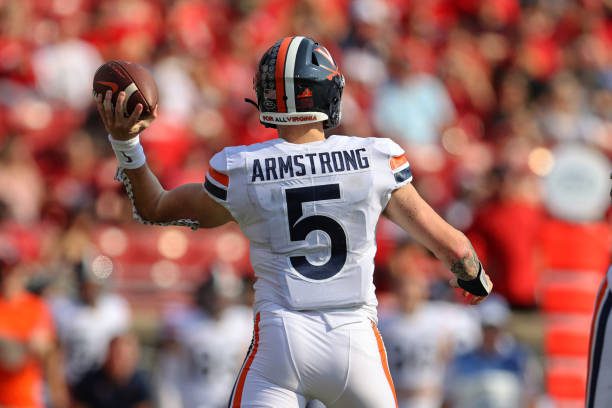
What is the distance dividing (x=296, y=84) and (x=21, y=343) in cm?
447

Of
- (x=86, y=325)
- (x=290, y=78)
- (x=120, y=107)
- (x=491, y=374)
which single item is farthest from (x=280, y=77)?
(x=86, y=325)

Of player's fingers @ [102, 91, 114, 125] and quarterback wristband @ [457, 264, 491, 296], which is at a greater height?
player's fingers @ [102, 91, 114, 125]

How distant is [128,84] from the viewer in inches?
172

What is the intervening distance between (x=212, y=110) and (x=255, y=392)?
7.55m

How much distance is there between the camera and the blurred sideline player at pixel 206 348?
9.02 meters

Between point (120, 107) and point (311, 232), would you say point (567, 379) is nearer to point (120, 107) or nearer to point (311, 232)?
point (311, 232)

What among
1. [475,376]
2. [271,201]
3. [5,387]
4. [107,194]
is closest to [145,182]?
[271,201]

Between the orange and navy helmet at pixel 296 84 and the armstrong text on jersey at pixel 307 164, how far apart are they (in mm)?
157

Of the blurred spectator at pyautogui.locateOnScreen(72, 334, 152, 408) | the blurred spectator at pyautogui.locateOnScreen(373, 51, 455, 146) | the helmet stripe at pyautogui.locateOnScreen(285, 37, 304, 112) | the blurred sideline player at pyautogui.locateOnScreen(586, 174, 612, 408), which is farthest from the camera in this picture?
the blurred spectator at pyautogui.locateOnScreen(373, 51, 455, 146)

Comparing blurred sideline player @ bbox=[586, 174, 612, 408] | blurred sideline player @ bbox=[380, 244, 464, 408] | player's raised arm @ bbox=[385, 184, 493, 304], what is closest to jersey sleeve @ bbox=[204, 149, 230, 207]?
player's raised arm @ bbox=[385, 184, 493, 304]

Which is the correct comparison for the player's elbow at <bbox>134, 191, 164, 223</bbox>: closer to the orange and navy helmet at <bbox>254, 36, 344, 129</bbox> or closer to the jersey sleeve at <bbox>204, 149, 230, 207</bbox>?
the jersey sleeve at <bbox>204, 149, 230, 207</bbox>

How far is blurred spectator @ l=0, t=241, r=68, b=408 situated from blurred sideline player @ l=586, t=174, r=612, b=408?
4448 mm

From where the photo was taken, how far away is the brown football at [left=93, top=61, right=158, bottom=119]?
4.37 metres

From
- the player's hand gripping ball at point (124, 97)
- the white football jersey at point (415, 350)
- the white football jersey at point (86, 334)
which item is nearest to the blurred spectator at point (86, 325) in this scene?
the white football jersey at point (86, 334)
